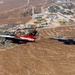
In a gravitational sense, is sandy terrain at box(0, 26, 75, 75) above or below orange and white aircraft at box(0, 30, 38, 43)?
below

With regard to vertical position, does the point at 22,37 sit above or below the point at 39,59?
above

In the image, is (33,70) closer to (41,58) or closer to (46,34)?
(41,58)

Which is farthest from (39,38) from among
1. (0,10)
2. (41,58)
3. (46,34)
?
(0,10)

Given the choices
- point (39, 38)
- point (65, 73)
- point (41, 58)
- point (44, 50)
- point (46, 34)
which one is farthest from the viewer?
point (46, 34)

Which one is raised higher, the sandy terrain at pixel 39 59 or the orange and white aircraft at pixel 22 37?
the orange and white aircraft at pixel 22 37

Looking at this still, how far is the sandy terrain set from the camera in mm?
45312

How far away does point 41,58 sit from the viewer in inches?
2010

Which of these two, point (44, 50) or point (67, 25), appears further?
point (67, 25)

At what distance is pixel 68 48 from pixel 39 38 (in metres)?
11.6

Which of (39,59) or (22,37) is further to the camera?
(22,37)

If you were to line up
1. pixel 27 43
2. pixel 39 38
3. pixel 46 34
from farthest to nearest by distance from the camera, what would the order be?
pixel 46 34 < pixel 39 38 < pixel 27 43

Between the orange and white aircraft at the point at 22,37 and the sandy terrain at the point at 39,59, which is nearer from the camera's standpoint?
the sandy terrain at the point at 39,59

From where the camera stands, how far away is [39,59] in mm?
50531

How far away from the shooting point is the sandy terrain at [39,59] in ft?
149
